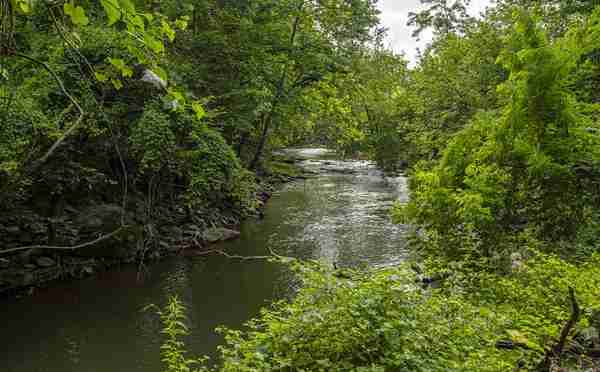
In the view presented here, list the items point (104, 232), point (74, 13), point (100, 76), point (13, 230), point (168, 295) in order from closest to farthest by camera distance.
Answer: point (74, 13) → point (100, 76) → point (168, 295) → point (13, 230) → point (104, 232)

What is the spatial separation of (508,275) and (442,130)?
1055cm

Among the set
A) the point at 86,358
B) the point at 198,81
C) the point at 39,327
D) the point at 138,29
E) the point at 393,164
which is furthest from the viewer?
the point at 393,164

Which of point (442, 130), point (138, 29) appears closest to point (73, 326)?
point (138, 29)

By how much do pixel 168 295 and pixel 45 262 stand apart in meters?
3.20

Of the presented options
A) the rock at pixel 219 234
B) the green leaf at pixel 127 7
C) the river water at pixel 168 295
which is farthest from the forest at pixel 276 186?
the river water at pixel 168 295

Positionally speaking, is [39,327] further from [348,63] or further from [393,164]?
[393,164]

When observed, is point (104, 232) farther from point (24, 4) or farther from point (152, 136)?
point (24, 4)

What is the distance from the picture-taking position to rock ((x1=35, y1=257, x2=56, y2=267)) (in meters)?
9.89

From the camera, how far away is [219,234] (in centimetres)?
1354

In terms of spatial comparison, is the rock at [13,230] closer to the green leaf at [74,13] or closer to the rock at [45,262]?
the rock at [45,262]

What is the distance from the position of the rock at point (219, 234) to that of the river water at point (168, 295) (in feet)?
1.07

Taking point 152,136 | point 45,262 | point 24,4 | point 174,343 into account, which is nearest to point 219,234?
point 152,136

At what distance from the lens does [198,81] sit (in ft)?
49.3

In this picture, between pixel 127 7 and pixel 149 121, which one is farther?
pixel 149 121
